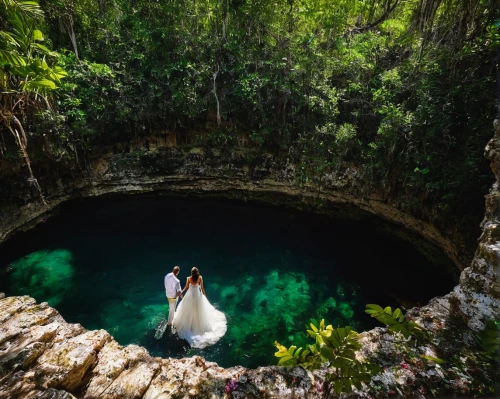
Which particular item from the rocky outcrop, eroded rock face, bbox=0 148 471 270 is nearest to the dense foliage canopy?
eroded rock face, bbox=0 148 471 270

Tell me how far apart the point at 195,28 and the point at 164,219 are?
846cm

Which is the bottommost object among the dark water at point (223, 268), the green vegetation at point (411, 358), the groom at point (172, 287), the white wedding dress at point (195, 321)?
the dark water at point (223, 268)

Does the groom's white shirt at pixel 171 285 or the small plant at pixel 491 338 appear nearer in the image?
the small plant at pixel 491 338

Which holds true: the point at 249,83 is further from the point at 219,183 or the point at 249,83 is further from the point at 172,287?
the point at 172,287

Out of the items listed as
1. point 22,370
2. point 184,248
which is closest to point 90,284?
point 184,248

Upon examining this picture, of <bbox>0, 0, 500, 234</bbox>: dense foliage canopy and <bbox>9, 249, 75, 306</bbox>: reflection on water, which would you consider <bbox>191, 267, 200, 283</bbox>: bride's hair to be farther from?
<bbox>0, 0, 500, 234</bbox>: dense foliage canopy

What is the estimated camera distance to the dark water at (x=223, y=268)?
679 centimetres

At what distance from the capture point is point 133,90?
36.5 feet

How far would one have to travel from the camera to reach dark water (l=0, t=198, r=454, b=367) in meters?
6.79

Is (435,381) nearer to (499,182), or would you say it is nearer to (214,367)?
(214,367)

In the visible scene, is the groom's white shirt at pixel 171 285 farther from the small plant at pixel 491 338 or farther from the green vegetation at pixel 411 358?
the small plant at pixel 491 338

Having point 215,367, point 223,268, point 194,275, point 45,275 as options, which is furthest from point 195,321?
point 45,275

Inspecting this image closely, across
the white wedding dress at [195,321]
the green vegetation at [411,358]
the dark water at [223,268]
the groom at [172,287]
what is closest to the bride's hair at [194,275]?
the white wedding dress at [195,321]

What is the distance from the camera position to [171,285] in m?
5.90
